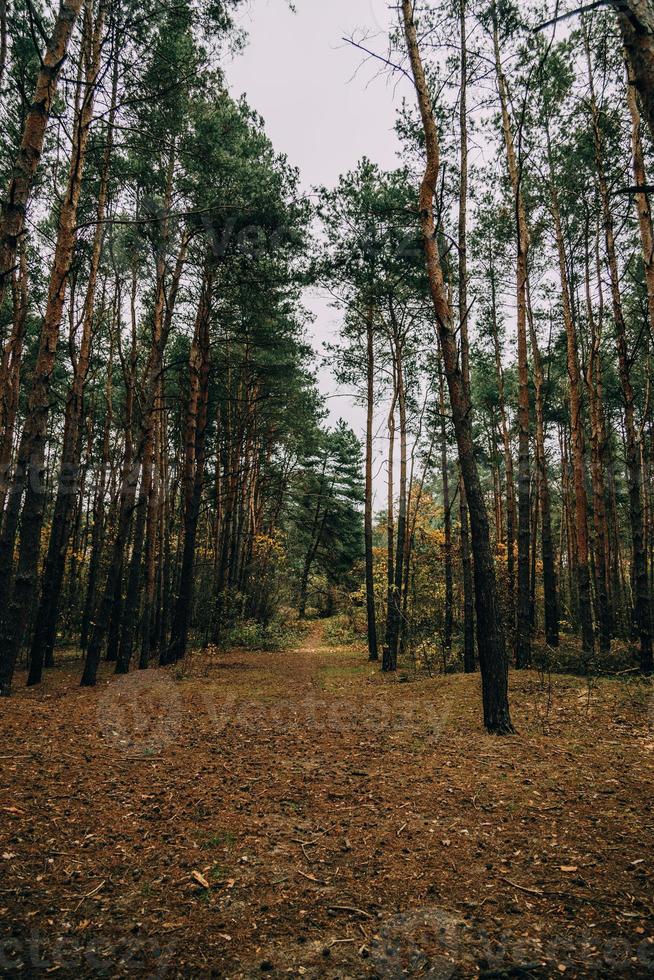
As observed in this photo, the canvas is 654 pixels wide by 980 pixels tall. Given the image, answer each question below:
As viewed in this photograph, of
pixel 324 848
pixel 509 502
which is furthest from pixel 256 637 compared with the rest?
pixel 324 848

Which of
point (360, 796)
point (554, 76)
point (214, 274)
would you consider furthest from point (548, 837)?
point (554, 76)

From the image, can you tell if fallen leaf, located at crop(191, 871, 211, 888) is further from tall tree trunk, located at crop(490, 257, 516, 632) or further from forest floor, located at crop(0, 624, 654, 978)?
tall tree trunk, located at crop(490, 257, 516, 632)

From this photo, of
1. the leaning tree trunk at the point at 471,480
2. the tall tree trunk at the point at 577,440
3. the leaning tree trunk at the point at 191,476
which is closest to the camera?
the leaning tree trunk at the point at 471,480

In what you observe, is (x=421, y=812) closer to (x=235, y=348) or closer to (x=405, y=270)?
(x=405, y=270)

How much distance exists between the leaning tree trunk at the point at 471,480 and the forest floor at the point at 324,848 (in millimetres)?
537

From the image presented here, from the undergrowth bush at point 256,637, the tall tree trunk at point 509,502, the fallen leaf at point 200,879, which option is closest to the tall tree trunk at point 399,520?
the tall tree trunk at point 509,502

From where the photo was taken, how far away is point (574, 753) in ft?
15.8

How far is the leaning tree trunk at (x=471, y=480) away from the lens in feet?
18.9

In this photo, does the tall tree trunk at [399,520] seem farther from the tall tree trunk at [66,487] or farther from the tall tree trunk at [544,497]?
the tall tree trunk at [66,487]

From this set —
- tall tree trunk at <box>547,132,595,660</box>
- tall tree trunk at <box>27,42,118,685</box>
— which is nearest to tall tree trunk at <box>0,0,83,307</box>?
tall tree trunk at <box>27,42,118,685</box>

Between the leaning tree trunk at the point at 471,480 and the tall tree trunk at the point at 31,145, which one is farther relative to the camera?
the leaning tree trunk at the point at 471,480

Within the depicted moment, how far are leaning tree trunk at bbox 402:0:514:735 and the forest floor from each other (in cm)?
54

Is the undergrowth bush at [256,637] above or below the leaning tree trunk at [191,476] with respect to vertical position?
below

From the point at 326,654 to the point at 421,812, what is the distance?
13290 mm
